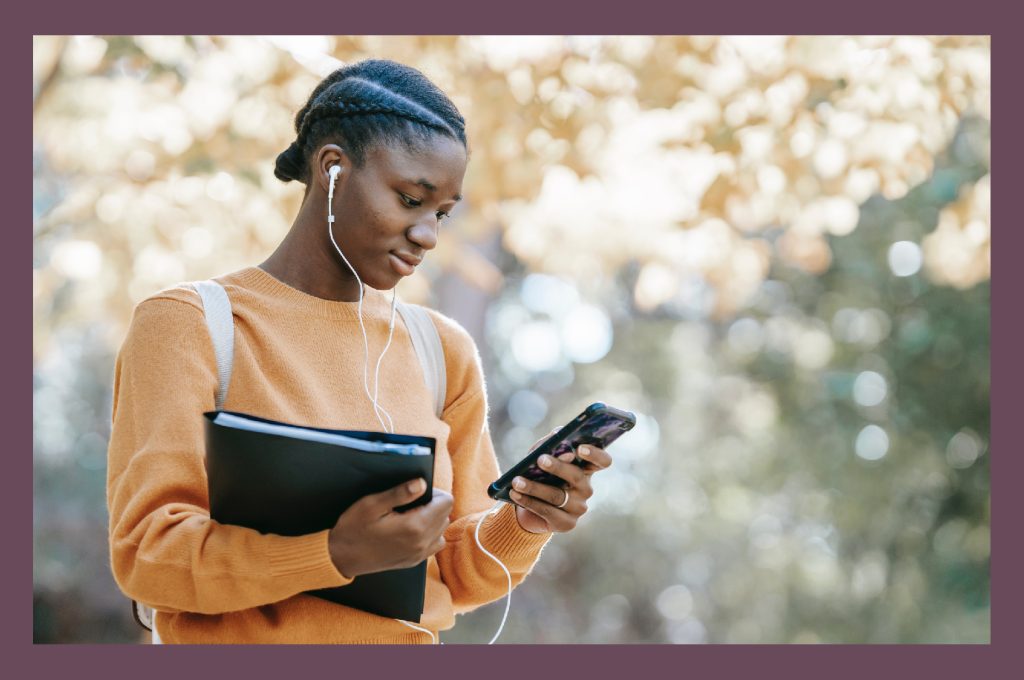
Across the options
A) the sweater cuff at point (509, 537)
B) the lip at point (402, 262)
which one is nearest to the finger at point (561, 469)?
the sweater cuff at point (509, 537)

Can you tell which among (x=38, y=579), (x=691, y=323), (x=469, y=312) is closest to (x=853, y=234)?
(x=691, y=323)

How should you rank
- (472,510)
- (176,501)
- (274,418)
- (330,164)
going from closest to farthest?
1. (176,501)
2. (274,418)
3. (330,164)
4. (472,510)

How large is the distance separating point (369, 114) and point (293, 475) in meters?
0.76

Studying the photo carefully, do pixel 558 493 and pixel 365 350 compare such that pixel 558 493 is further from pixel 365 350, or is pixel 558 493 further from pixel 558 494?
pixel 365 350

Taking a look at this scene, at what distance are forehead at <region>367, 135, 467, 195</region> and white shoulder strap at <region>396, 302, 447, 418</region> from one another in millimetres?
321

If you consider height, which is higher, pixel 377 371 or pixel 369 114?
pixel 369 114

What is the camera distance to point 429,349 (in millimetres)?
2273

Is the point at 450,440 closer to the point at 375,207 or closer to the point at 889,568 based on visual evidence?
the point at 375,207

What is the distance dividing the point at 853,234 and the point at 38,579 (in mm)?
7871

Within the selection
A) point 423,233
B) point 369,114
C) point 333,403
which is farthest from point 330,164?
point 333,403

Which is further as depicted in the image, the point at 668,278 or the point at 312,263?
the point at 668,278

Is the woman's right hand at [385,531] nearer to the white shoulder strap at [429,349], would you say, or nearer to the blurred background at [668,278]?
the white shoulder strap at [429,349]

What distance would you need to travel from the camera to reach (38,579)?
383 inches

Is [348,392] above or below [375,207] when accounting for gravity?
below
